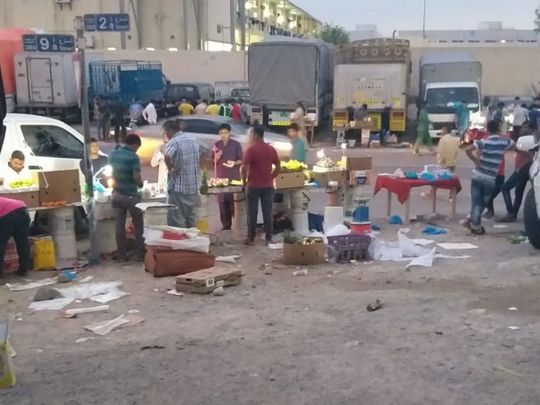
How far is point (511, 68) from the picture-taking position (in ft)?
126

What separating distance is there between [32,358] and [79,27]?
5.09 m

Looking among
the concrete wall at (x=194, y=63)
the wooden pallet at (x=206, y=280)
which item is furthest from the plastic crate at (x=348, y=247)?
the concrete wall at (x=194, y=63)

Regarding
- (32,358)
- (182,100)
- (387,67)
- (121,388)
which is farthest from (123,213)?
(182,100)

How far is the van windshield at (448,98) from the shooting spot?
93.9 feet

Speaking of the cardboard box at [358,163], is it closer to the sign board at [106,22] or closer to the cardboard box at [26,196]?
the sign board at [106,22]

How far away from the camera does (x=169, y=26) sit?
5462 centimetres

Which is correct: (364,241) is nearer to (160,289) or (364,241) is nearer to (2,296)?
(160,289)

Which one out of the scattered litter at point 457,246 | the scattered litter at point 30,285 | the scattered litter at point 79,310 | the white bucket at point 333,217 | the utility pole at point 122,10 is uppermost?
the utility pole at point 122,10

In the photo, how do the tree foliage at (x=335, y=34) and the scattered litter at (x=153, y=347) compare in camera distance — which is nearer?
the scattered litter at (x=153, y=347)

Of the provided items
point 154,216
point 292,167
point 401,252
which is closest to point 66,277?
point 154,216

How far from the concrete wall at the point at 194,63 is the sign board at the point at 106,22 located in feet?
108

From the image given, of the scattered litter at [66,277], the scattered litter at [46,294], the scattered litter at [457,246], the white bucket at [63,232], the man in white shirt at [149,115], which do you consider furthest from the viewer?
the man in white shirt at [149,115]

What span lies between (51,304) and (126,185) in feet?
7.79

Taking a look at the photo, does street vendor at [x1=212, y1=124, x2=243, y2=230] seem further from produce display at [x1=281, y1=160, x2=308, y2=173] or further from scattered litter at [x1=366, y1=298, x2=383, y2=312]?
scattered litter at [x1=366, y1=298, x2=383, y2=312]
